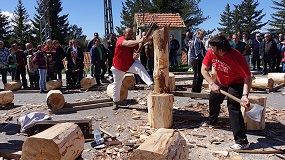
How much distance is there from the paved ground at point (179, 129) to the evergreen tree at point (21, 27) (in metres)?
37.5

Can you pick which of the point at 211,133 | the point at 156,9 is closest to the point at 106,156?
the point at 211,133

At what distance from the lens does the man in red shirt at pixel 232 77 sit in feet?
13.9

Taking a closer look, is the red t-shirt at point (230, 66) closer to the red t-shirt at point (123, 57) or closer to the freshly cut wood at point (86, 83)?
the red t-shirt at point (123, 57)

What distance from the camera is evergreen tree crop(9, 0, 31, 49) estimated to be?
42844 millimetres

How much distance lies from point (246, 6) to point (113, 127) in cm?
5075

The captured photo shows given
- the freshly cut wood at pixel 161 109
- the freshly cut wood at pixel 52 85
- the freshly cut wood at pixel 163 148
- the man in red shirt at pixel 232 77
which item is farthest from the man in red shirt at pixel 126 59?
the freshly cut wood at pixel 52 85

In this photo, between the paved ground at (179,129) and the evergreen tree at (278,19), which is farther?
the evergreen tree at (278,19)

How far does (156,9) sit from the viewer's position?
108 feet

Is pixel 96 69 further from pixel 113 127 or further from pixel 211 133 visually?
pixel 211 133

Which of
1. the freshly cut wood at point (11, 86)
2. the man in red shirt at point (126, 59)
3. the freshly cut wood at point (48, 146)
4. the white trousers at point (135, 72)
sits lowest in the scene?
the freshly cut wood at point (48, 146)

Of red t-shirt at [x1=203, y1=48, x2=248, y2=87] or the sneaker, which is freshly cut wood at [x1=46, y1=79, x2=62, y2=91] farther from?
the sneaker

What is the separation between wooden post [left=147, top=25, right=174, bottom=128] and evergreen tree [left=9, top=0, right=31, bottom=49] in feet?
132

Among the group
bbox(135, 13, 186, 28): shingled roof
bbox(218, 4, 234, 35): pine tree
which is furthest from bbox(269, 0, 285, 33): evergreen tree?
bbox(135, 13, 186, 28): shingled roof

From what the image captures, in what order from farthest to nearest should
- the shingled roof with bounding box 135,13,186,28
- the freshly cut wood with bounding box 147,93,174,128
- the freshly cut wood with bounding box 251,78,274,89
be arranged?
1. the shingled roof with bounding box 135,13,186,28
2. the freshly cut wood with bounding box 251,78,274,89
3. the freshly cut wood with bounding box 147,93,174,128
